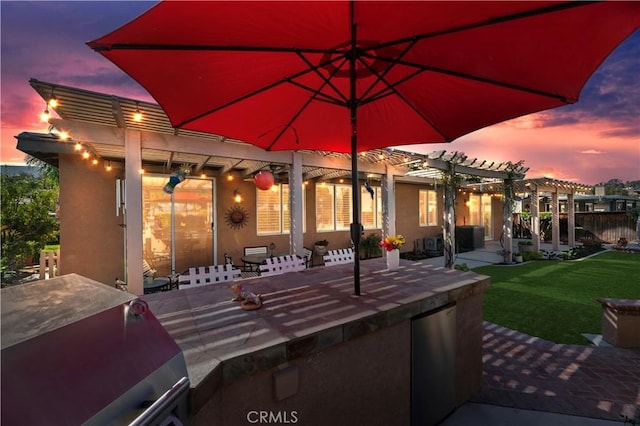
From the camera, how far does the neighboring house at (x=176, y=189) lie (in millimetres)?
4656

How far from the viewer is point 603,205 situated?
97.6 ft

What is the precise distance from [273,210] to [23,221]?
26.1ft

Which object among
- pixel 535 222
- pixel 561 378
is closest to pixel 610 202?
pixel 535 222

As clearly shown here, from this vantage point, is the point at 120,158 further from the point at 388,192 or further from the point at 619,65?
the point at 619,65

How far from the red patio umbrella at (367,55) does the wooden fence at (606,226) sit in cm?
2092

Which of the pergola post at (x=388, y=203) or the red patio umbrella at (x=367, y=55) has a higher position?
the red patio umbrella at (x=367, y=55)

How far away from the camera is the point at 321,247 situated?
32.2 feet

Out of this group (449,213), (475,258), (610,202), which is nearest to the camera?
(449,213)

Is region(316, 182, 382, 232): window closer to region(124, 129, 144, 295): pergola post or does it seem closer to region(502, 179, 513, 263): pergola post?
region(502, 179, 513, 263): pergola post

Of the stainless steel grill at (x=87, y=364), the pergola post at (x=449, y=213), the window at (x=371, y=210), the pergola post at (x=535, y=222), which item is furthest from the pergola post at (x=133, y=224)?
the pergola post at (x=535, y=222)

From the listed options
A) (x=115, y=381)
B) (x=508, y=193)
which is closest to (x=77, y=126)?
(x=115, y=381)

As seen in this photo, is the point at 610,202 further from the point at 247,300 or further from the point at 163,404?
the point at 163,404

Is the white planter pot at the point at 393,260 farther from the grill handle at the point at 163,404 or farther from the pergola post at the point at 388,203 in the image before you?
the pergola post at the point at 388,203

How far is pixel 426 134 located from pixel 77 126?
5626 millimetres
